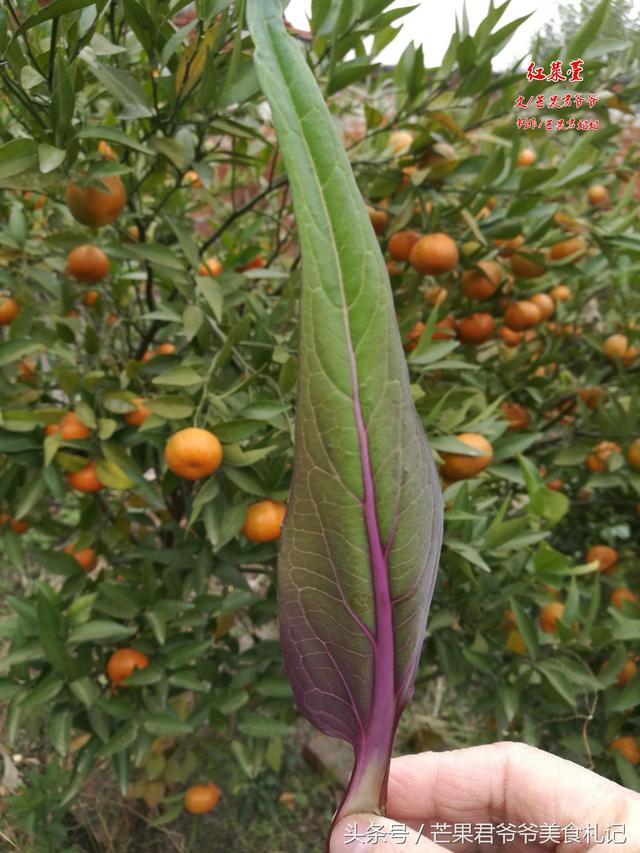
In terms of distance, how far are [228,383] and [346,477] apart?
585 millimetres

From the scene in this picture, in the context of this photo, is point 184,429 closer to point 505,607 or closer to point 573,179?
point 505,607

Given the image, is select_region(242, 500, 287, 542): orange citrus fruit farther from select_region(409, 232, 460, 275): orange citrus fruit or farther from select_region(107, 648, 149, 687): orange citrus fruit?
select_region(409, 232, 460, 275): orange citrus fruit

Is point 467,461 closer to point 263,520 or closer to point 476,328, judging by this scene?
point 263,520

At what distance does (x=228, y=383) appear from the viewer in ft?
2.87

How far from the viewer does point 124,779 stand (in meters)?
0.92

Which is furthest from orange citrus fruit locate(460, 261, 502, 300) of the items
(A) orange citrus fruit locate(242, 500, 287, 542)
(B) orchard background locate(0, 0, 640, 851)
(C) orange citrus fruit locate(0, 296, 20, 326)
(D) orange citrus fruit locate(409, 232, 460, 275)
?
(C) orange citrus fruit locate(0, 296, 20, 326)

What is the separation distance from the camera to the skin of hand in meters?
0.51

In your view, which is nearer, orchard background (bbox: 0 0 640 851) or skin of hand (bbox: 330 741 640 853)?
skin of hand (bbox: 330 741 640 853)

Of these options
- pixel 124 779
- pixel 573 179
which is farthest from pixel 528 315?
pixel 124 779

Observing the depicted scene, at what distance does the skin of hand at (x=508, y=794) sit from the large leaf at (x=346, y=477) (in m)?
0.21

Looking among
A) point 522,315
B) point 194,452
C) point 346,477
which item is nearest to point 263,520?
point 194,452

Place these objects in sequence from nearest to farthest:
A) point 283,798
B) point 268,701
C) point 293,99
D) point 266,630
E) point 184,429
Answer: point 293,99, point 184,429, point 268,701, point 283,798, point 266,630

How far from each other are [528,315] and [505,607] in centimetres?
49

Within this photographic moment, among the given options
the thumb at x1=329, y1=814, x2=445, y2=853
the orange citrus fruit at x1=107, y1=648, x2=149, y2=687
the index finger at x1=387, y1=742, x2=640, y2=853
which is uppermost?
the thumb at x1=329, y1=814, x2=445, y2=853
